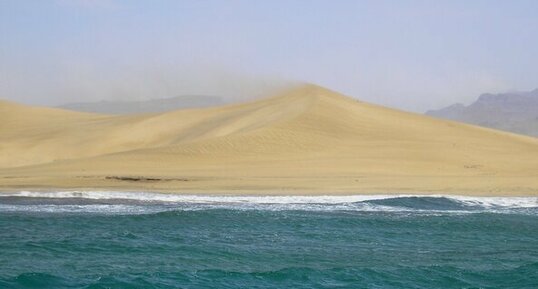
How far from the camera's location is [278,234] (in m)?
25.0

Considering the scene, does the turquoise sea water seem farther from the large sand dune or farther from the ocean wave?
the large sand dune

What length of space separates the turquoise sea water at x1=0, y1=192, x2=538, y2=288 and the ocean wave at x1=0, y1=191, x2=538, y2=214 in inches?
1.9

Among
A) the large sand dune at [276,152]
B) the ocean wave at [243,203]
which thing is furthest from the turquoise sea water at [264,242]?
the large sand dune at [276,152]

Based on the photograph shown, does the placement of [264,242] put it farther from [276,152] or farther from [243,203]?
[276,152]

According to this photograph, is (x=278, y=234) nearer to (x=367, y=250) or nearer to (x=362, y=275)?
(x=367, y=250)

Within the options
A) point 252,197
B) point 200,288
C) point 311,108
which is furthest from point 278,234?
point 311,108

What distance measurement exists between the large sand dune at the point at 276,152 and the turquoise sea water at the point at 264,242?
4988 millimetres

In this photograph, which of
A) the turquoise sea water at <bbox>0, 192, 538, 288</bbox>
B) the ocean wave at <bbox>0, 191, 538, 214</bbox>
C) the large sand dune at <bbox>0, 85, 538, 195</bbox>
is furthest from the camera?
the large sand dune at <bbox>0, 85, 538, 195</bbox>

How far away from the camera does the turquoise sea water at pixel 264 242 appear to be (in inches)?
741

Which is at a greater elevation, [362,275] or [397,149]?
[397,149]

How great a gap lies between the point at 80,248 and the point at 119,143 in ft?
132

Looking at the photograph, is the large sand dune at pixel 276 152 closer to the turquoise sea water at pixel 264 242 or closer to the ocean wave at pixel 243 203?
the ocean wave at pixel 243 203

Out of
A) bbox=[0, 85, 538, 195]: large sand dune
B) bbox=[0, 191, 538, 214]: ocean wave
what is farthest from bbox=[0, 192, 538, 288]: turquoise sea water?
bbox=[0, 85, 538, 195]: large sand dune

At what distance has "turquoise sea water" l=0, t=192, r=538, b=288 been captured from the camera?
1883 cm
